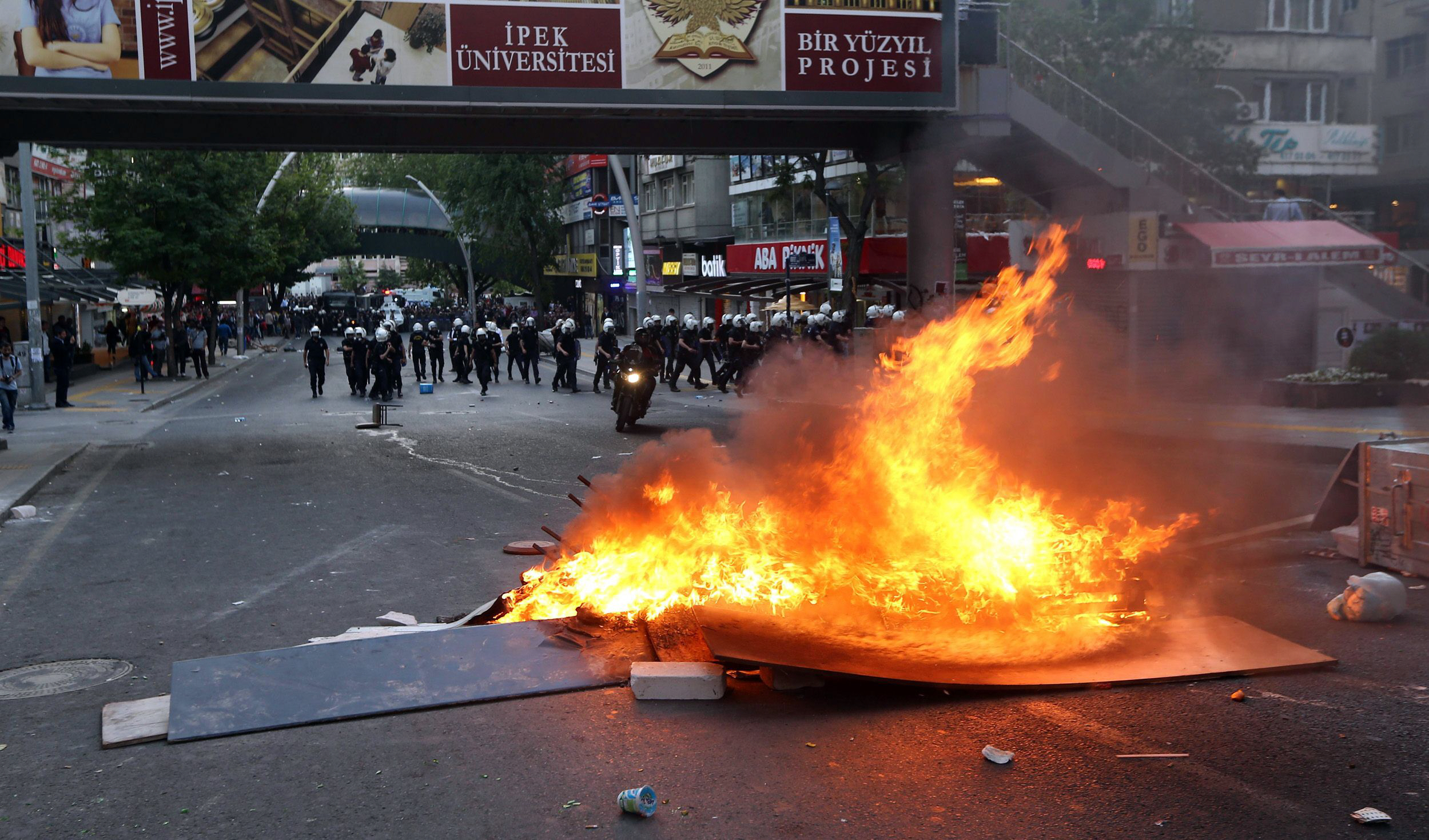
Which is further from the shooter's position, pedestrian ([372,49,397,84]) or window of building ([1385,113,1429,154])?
pedestrian ([372,49,397,84])

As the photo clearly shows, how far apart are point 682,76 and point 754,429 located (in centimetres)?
891

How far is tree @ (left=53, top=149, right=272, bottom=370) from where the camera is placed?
3041 centimetres

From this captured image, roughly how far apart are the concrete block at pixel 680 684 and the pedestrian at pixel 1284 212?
1602 cm

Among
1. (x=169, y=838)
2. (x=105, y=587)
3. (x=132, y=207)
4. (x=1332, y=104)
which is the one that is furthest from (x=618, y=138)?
(x=1332, y=104)

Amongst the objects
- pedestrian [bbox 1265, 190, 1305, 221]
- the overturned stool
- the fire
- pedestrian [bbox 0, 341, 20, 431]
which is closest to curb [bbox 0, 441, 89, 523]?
pedestrian [bbox 0, 341, 20, 431]

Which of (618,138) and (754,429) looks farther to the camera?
(618,138)

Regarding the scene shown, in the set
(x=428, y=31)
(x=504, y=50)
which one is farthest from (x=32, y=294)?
(x=504, y=50)

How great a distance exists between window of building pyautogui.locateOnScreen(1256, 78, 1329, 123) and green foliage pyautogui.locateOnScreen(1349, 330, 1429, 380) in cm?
1953

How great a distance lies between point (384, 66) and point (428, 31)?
0.76 meters

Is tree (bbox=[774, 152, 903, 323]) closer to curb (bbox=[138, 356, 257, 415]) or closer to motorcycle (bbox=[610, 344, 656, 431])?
motorcycle (bbox=[610, 344, 656, 431])

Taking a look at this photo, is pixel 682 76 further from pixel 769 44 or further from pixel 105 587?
pixel 105 587

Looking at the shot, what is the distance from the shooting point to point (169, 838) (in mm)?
4254

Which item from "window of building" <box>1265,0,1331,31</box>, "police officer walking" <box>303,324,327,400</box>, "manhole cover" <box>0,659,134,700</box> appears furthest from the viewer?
"window of building" <box>1265,0,1331,31</box>

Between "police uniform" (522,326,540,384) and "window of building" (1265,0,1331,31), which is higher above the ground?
"window of building" (1265,0,1331,31)
